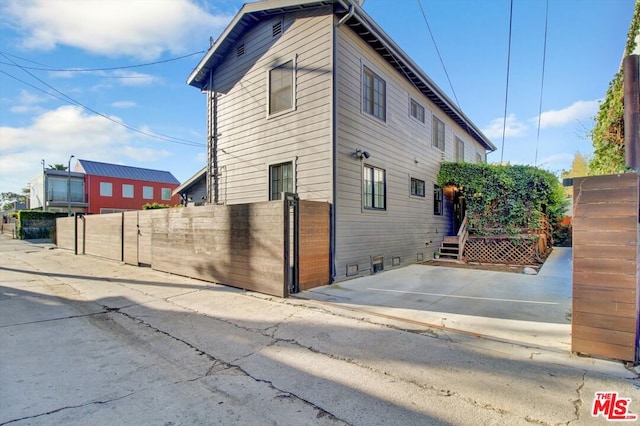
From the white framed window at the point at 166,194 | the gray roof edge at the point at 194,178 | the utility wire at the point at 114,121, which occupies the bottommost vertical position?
the gray roof edge at the point at 194,178

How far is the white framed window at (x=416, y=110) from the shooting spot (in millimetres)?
10881

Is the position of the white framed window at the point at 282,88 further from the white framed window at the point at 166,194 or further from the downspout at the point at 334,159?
the white framed window at the point at 166,194

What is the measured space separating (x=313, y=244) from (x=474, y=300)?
326 cm

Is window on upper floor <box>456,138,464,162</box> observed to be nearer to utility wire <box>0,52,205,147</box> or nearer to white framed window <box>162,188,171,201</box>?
Answer: utility wire <box>0,52,205,147</box>

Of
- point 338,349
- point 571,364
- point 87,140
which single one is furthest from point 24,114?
point 571,364

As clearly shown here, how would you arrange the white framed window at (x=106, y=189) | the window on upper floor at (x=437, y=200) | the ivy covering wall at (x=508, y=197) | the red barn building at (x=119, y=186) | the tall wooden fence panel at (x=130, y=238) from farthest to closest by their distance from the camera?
the white framed window at (x=106, y=189), the red barn building at (x=119, y=186), the window on upper floor at (x=437, y=200), the tall wooden fence panel at (x=130, y=238), the ivy covering wall at (x=508, y=197)

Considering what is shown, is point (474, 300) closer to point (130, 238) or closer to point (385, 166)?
point (385, 166)

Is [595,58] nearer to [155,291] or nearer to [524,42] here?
[524,42]

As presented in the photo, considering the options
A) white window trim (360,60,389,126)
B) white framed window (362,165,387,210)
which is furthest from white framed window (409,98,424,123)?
white framed window (362,165,387,210)

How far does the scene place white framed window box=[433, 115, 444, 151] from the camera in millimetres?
12585

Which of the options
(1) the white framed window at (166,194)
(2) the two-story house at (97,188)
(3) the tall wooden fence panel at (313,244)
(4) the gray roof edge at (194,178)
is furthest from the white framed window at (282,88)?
(1) the white framed window at (166,194)

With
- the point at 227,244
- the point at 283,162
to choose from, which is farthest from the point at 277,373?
the point at 283,162

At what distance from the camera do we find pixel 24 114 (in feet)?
45.6

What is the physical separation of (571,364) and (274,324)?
3.43 meters
